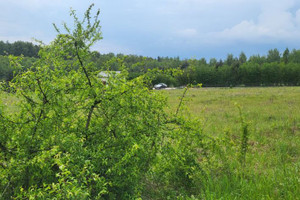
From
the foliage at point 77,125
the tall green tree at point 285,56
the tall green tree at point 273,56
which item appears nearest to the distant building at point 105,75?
the foliage at point 77,125

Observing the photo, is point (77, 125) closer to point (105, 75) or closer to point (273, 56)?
point (105, 75)

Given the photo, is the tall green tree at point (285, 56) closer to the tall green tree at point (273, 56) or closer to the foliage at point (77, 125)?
the tall green tree at point (273, 56)

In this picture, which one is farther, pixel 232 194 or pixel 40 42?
pixel 232 194

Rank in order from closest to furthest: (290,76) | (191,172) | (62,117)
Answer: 1. (62,117)
2. (191,172)
3. (290,76)

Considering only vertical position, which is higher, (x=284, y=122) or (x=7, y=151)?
(x=7, y=151)

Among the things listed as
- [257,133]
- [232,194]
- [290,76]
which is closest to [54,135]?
[232,194]

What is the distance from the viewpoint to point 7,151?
3.62 m

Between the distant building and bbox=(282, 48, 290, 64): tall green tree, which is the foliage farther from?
bbox=(282, 48, 290, 64): tall green tree

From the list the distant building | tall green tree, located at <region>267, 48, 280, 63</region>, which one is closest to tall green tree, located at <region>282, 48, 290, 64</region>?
tall green tree, located at <region>267, 48, 280, 63</region>

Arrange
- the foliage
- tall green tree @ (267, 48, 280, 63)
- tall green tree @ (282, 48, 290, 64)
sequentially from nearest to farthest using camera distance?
the foliage → tall green tree @ (282, 48, 290, 64) → tall green tree @ (267, 48, 280, 63)

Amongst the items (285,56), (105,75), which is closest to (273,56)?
(285,56)

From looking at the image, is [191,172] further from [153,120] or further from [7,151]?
[7,151]

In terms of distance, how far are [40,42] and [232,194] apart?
14.9ft

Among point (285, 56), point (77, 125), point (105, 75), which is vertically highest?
point (285, 56)
